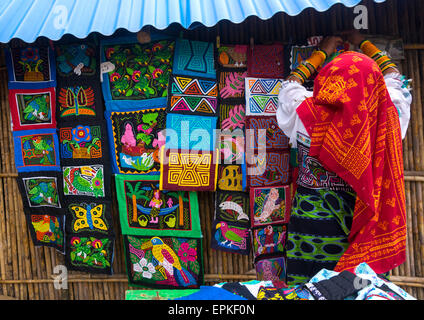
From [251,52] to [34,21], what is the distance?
1.55m

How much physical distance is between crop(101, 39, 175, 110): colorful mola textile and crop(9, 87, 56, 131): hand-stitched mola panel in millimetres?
509

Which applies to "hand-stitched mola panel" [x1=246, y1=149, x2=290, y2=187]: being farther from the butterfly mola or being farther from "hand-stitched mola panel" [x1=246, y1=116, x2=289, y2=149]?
the butterfly mola

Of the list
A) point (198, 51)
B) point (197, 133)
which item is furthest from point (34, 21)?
point (197, 133)

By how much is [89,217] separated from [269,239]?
1.50m

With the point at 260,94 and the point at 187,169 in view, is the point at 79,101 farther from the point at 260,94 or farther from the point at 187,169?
the point at 260,94

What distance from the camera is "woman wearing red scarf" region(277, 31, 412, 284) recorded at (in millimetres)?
1878

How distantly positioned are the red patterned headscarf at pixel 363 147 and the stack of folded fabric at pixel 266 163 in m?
0.56

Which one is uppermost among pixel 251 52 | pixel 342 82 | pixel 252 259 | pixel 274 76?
pixel 251 52

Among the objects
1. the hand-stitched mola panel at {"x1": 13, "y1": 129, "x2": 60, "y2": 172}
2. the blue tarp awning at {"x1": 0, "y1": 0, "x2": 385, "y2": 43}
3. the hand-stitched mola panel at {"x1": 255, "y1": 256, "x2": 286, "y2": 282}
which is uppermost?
the blue tarp awning at {"x1": 0, "y1": 0, "x2": 385, "y2": 43}

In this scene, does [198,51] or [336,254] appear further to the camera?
[198,51]

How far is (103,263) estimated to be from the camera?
286 centimetres

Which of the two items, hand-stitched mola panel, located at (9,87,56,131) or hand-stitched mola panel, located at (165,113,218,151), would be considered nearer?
hand-stitched mola panel, located at (165,113,218,151)

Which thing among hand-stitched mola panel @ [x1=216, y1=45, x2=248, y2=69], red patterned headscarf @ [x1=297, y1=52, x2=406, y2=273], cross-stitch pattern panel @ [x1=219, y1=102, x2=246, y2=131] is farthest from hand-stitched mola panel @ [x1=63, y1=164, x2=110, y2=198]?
red patterned headscarf @ [x1=297, y1=52, x2=406, y2=273]

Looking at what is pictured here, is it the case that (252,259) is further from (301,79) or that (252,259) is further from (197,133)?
(301,79)
